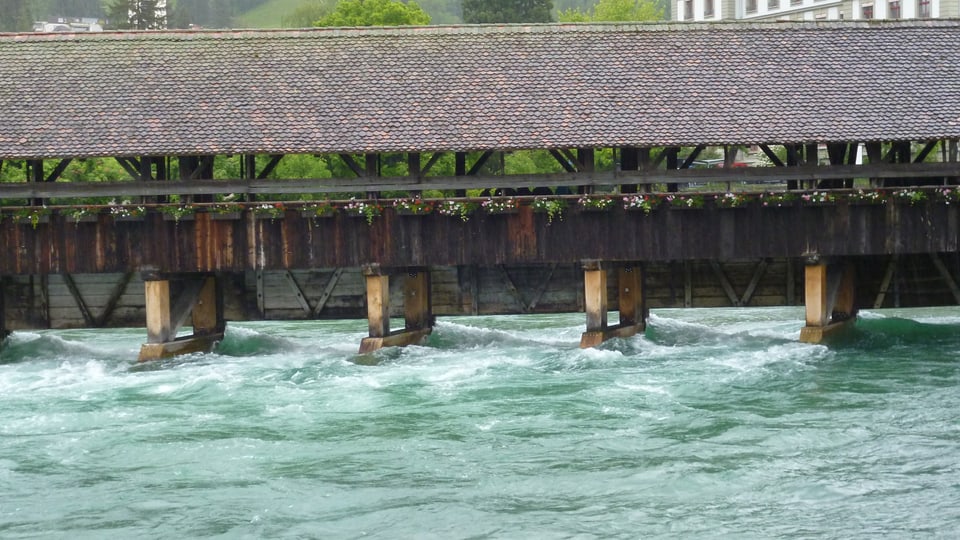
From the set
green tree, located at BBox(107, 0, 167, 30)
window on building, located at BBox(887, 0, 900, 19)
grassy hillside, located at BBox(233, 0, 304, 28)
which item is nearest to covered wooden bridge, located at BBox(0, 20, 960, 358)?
window on building, located at BBox(887, 0, 900, 19)

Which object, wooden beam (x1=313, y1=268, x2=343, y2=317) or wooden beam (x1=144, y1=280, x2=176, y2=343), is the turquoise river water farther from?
wooden beam (x1=313, y1=268, x2=343, y2=317)

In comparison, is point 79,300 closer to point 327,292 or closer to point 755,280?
point 327,292

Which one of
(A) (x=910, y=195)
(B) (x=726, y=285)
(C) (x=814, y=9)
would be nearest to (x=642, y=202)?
(B) (x=726, y=285)

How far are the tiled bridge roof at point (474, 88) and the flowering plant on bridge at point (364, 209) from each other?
34.8 inches

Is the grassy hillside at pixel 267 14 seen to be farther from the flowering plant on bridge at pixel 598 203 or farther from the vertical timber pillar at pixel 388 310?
the flowering plant on bridge at pixel 598 203

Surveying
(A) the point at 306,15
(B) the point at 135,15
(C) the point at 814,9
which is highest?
(B) the point at 135,15

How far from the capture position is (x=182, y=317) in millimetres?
21484

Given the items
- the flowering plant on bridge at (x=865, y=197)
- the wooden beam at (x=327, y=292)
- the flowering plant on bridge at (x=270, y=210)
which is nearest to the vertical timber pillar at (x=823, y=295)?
the flowering plant on bridge at (x=865, y=197)

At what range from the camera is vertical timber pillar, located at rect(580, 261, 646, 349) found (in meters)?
20.4

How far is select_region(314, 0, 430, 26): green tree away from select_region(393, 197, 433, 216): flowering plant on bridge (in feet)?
79.1

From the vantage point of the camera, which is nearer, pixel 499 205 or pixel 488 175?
pixel 499 205

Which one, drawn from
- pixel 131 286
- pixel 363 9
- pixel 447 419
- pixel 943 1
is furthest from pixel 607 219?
pixel 943 1

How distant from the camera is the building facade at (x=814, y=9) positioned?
166 feet

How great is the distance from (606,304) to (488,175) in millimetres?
2571
